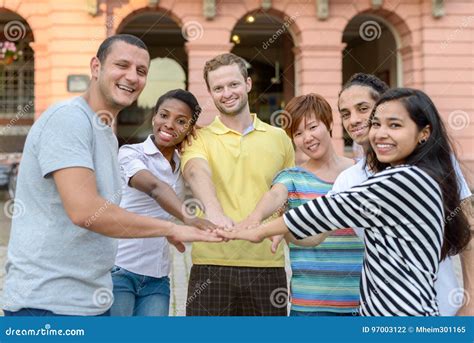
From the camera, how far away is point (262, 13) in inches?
538

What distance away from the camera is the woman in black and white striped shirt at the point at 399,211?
6.02 feet

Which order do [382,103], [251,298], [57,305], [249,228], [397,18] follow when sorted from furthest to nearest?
[397,18]
[251,298]
[249,228]
[382,103]
[57,305]

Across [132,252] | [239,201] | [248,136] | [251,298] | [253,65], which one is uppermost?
[253,65]

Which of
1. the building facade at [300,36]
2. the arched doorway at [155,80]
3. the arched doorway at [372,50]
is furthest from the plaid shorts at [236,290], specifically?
the arched doorway at [155,80]

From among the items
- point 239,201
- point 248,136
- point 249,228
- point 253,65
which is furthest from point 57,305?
point 253,65

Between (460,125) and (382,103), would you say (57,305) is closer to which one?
(382,103)

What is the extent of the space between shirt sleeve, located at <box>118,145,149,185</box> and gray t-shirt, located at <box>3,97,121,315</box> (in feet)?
1.98

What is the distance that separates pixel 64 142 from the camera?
5.99 feet

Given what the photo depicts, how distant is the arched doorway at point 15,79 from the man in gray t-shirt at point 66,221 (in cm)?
1339

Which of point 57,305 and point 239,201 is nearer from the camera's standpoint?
point 57,305

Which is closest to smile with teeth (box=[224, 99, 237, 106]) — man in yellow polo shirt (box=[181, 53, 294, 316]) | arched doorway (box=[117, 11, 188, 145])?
man in yellow polo shirt (box=[181, 53, 294, 316])

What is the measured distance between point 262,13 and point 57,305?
12430 mm

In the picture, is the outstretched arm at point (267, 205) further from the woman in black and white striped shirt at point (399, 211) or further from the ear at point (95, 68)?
the ear at point (95, 68)

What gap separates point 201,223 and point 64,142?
26.9 inches
